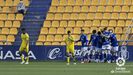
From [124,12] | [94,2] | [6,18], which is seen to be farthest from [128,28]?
[6,18]

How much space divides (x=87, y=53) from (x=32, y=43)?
5.10 m

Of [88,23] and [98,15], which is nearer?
[88,23]

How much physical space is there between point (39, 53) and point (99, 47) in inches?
147

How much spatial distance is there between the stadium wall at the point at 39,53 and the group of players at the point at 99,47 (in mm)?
1283

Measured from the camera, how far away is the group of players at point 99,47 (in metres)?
27.1

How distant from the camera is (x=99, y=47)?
27922 mm

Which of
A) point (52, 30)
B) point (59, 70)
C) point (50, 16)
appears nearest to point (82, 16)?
point (50, 16)

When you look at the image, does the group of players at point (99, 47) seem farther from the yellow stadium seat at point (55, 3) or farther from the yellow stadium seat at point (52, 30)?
the yellow stadium seat at point (55, 3)

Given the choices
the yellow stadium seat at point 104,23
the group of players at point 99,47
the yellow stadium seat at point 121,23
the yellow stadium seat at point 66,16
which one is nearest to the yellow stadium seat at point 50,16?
the yellow stadium seat at point 66,16

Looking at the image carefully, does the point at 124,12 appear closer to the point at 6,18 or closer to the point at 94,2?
the point at 94,2

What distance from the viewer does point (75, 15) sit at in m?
34.2

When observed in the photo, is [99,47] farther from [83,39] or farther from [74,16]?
[74,16]

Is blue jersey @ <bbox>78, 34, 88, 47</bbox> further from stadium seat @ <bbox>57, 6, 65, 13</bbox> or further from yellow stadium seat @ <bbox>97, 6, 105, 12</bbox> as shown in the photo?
stadium seat @ <bbox>57, 6, 65, 13</bbox>

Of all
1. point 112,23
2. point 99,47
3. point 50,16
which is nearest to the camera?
point 99,47
